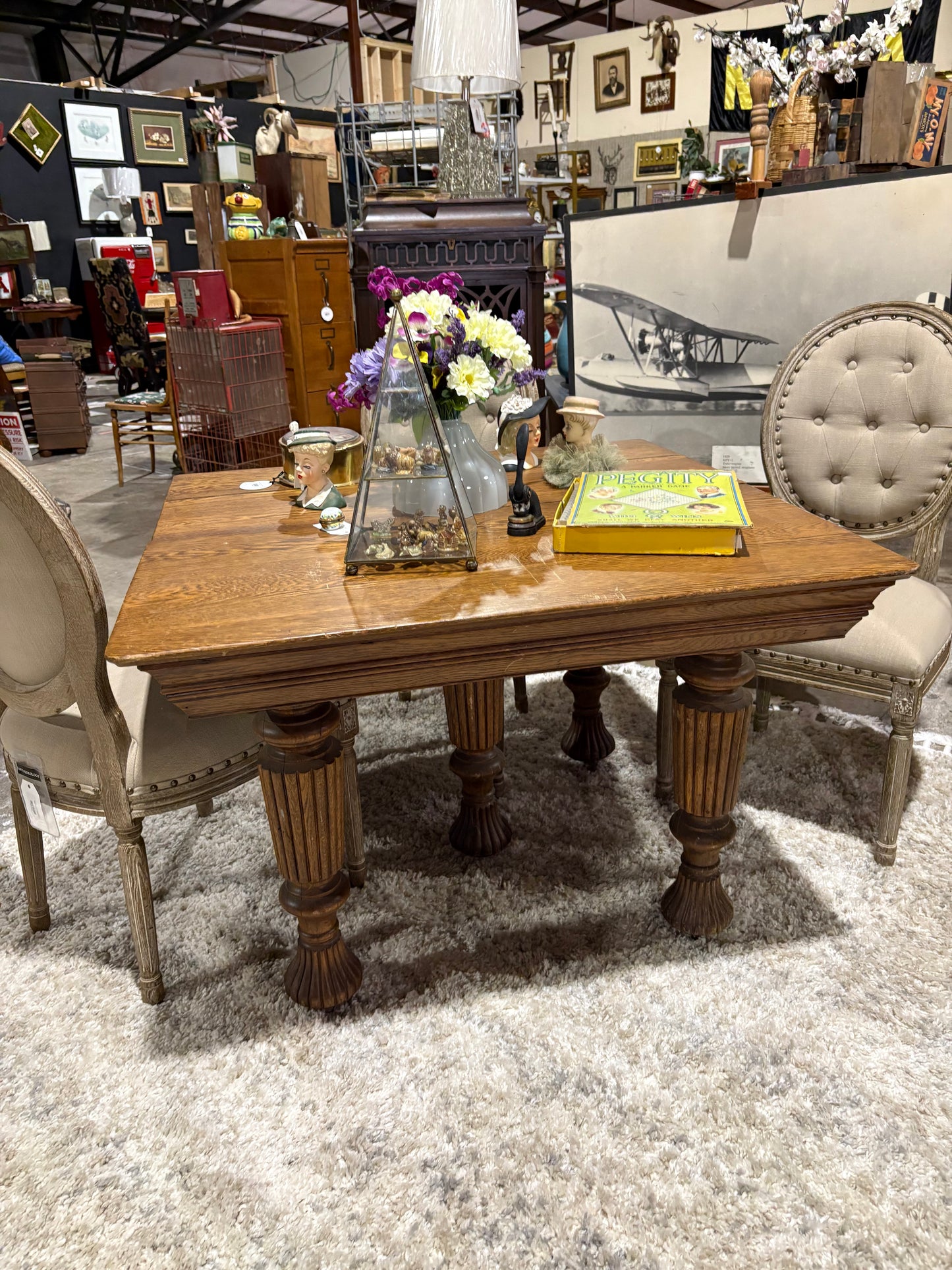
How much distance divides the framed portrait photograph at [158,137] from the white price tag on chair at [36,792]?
10.5m

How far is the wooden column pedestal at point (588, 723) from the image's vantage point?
2389 millimetres

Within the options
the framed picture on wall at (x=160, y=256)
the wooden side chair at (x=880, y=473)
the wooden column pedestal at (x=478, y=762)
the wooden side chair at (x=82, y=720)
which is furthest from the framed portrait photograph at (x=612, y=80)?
the wooden side chair at (x=82, y=720)

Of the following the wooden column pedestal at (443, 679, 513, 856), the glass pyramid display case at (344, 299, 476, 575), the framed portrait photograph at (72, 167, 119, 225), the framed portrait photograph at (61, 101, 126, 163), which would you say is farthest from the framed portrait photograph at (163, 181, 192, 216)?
the glass pyramid display case at (344, 299, 476, 575)

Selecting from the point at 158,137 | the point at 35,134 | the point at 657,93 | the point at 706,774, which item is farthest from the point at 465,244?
the point at 158,137

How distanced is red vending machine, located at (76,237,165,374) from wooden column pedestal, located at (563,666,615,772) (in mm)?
7798

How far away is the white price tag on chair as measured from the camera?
5.31 ft

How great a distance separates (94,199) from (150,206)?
613 millimetres

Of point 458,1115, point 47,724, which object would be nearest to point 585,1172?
point 458,1115

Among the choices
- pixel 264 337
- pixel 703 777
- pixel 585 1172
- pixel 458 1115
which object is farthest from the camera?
pixel 264 337

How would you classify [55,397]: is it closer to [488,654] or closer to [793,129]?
[793,129]

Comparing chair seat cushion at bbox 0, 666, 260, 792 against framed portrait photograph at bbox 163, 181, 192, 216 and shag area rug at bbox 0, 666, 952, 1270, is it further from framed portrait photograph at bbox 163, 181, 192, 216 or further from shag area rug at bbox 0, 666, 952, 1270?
framed portrait photograph at bbox 163, 181, 192, 216

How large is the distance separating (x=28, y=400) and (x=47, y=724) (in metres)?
6.11

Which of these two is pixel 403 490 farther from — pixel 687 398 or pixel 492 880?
pixel 687 398

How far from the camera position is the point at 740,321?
3.29 m
